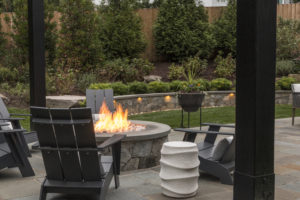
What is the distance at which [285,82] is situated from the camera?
1163 centimetres

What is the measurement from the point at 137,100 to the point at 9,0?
8.81m

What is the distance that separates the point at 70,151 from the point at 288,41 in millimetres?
11954

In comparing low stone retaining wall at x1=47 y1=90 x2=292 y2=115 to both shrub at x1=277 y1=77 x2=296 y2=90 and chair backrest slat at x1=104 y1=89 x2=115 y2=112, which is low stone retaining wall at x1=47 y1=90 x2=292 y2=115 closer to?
shrub at x1=277 y1=77 x2=296 y2=90

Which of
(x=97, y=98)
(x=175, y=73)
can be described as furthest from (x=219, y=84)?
(x=97, y=98)

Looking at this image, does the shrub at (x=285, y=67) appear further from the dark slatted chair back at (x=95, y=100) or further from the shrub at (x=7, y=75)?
the dark slatted chair back at (x=95, y=100)

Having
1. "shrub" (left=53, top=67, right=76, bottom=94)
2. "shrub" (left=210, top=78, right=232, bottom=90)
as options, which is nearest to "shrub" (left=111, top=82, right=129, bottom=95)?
"shrub" (left=53, top=67, right=76, bottom=94)

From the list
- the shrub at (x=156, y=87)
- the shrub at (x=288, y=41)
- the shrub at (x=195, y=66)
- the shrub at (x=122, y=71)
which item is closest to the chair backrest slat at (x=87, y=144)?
the shrub at (x=156, y=87)

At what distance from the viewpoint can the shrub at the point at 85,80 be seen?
1011 centimetres

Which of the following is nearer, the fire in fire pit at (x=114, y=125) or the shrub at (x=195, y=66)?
the fire in fire pit at (x=114, y=125)

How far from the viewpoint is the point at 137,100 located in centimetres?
966

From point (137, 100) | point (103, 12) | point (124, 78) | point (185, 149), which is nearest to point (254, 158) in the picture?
point (185, 149)

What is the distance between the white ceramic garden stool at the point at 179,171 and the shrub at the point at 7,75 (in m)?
8.30

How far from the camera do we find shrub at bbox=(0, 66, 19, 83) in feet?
35.3

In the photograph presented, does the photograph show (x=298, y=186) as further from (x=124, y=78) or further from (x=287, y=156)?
(x=124, y=78)
